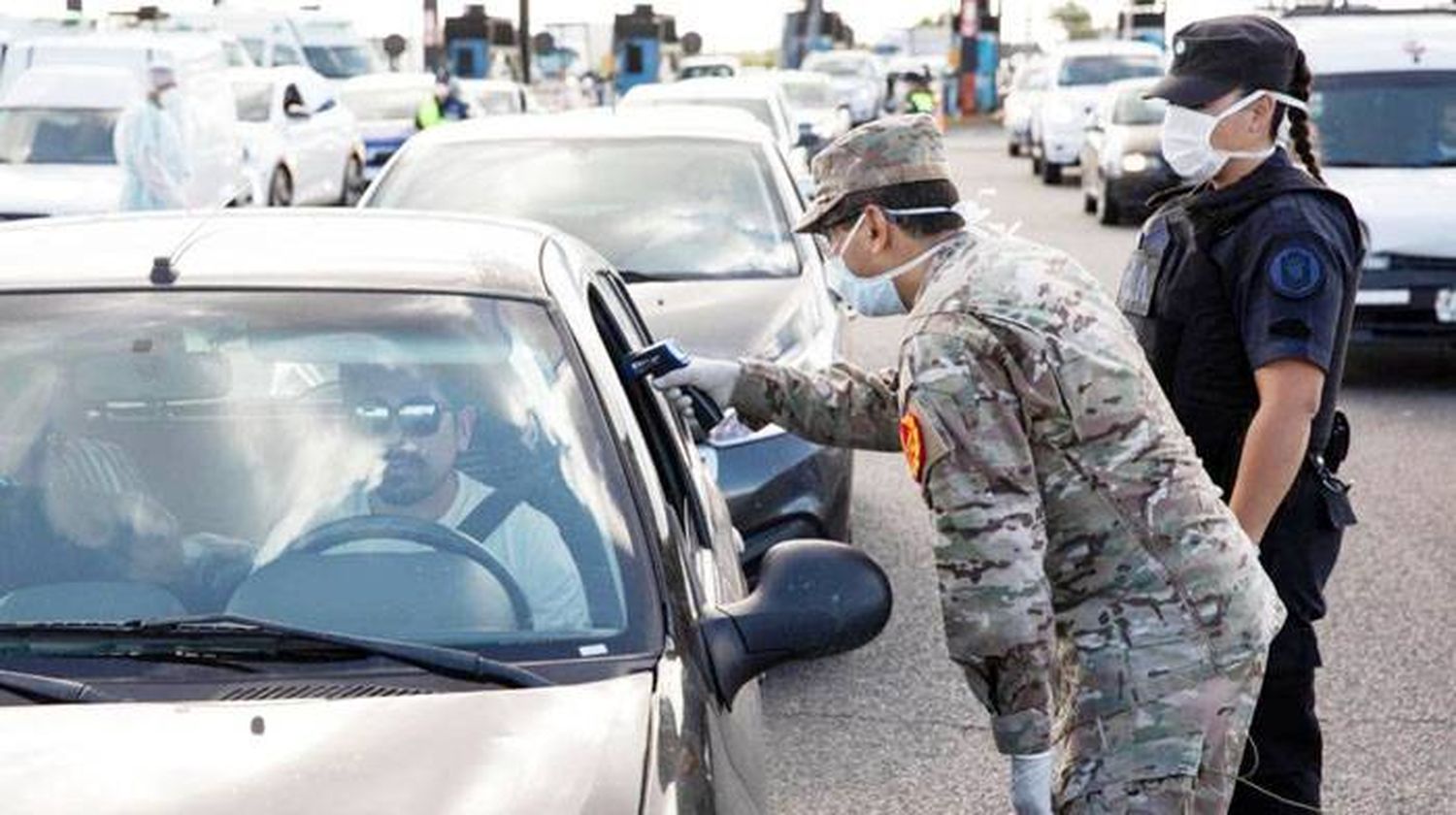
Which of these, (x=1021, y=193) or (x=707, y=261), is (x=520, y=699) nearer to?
(x=707, y=261)

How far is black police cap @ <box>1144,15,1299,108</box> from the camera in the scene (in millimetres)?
4551

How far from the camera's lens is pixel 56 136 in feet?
66.4

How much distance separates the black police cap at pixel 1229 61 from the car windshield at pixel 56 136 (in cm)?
1625

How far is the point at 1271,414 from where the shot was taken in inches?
170

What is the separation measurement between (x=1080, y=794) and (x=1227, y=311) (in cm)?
102

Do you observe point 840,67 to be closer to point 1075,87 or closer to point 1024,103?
point 1024,103

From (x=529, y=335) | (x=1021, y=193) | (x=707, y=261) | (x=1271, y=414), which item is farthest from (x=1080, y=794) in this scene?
(x=1021, y=193)

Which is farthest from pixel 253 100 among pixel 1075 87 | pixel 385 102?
pixel 1075 87

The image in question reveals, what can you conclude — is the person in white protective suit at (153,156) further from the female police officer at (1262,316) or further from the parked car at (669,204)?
the female police officer at (1262,316)

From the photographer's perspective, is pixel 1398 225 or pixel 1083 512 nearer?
pixel 1083 512

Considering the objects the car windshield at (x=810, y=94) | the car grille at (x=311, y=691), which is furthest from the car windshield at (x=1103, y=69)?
the car grille at (x=311, y=691)

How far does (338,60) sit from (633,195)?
2961 cm

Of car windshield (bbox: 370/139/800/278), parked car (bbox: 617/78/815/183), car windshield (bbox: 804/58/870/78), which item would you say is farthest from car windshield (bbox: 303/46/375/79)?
car windshield (bbox: 370/139/800/278)

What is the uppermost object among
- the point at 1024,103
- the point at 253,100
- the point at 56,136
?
the point at 56,136
